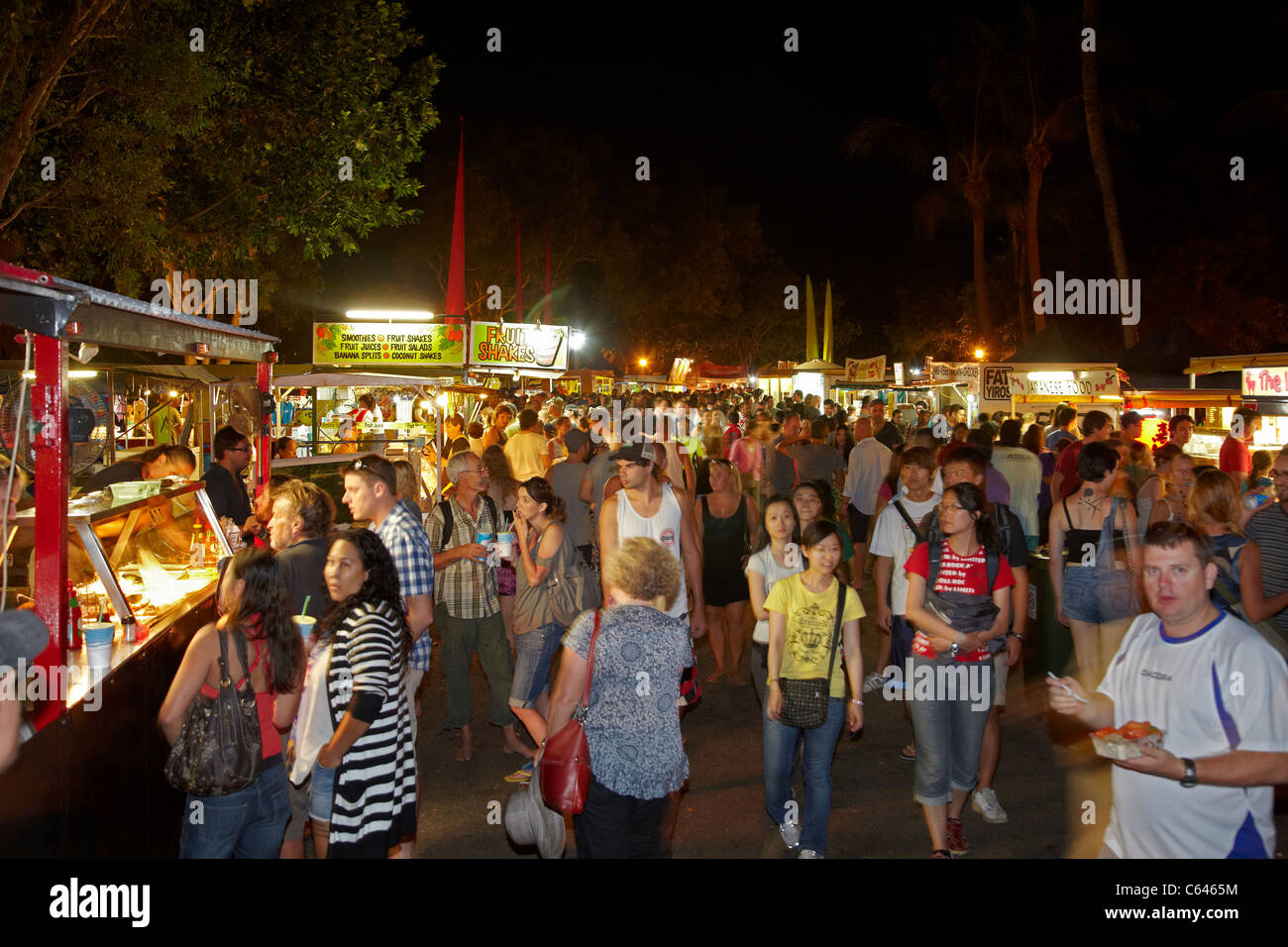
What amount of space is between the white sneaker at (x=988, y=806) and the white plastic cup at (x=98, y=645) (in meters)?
4.53

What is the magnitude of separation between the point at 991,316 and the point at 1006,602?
38.1 metres

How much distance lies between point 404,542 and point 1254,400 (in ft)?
36.8

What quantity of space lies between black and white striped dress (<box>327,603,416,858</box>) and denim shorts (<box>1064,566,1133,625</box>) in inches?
165

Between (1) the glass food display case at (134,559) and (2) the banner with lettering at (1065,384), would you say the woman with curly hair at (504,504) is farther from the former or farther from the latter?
(2) the banner with lettering at (1065,384)

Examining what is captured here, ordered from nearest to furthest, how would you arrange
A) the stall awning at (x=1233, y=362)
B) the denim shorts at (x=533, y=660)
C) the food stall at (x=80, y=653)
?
1. the food stall at (x=80, y=653)
2. the denim shorts at (x=533, y=660)
3. the stall awning at (x=1233, y=362)

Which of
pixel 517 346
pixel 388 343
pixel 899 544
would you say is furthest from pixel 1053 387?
pixel 899 544

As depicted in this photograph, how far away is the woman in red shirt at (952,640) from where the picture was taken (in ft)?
15.3

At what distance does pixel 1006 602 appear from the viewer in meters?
4.82

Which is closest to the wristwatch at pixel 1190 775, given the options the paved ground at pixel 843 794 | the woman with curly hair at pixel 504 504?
the paved ground at pixel 843 794

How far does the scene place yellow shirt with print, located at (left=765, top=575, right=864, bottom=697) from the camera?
186 inches

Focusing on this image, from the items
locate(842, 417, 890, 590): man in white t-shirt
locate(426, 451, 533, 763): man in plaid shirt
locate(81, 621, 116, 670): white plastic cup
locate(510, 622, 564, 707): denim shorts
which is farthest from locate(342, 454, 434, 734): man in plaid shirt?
locate(842, 417, 890, 590): man in white t-shirt

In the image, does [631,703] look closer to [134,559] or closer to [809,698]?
[809,698]

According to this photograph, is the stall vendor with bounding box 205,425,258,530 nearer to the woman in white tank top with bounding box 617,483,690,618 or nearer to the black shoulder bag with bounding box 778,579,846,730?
the woman in white tank top with bounding box 617,483,690,618

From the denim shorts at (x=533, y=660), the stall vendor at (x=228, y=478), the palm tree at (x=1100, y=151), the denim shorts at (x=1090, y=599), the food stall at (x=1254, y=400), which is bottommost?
the denim shorts at (x=533, y=660)
